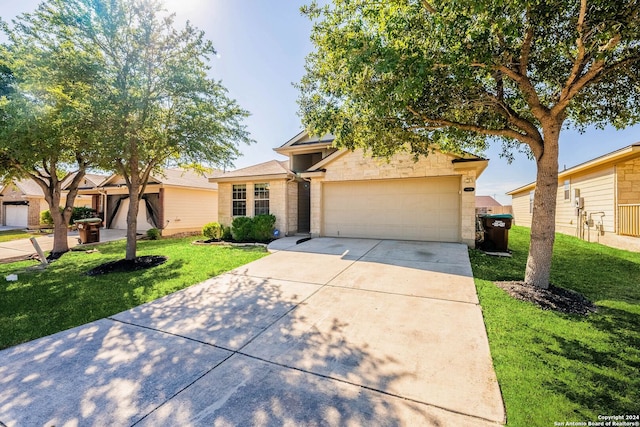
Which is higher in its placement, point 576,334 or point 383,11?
point 383,11

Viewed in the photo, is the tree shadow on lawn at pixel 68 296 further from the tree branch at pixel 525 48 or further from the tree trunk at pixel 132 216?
the tree branch at pixel 525 48

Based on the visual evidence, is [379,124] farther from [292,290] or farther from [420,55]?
[292,290]

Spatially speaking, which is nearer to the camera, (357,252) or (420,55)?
(420,55)

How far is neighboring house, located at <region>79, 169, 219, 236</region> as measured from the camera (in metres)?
15.5

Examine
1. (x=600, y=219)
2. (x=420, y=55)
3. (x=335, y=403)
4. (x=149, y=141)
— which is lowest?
(x=335, y=403)

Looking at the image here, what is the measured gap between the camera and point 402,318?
A: 409cm

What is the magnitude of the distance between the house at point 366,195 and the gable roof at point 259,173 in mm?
47

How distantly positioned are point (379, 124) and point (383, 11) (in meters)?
2.14

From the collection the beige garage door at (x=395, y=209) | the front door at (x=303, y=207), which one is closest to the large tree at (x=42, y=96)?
the beige garage door at (x=395, y=209)

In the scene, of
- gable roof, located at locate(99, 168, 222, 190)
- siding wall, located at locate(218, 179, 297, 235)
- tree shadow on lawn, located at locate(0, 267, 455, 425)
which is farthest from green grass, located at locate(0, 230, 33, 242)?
tree shadow on lawn, located at locate(0, 267, 455, 425)

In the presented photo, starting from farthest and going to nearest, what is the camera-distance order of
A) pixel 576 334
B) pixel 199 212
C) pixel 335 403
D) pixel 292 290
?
pixel 199 212
pixel 292 290
pixel 576 334
pixel 335 403

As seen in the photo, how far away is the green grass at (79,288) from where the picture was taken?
4.26 meters

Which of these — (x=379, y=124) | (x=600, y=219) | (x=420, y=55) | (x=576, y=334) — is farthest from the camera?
(x=600, y=219)

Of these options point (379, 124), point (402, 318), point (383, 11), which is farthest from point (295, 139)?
point (402, 318)
